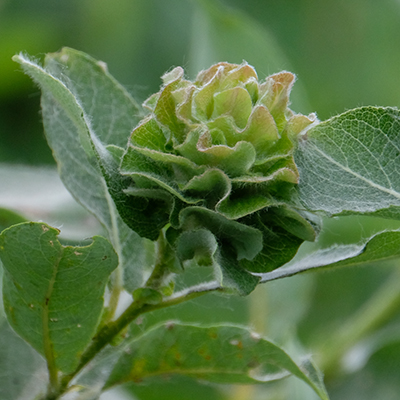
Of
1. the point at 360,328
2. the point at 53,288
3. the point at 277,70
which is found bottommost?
the point at 360,328

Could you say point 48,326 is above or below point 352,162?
below

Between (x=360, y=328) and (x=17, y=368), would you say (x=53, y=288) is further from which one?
(x=360, y=328)

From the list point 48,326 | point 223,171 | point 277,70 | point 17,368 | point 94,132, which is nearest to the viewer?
point 223,171

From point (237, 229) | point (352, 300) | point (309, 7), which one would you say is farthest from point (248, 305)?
point (309, 7)

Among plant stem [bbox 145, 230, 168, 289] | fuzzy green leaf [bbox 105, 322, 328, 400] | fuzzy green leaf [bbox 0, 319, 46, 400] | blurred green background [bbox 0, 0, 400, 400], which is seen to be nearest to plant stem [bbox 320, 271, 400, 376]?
blurred green background [bbox 0, 0, 400, 400]

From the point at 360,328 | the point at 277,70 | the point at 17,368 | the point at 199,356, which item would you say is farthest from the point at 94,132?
the point at 360,328

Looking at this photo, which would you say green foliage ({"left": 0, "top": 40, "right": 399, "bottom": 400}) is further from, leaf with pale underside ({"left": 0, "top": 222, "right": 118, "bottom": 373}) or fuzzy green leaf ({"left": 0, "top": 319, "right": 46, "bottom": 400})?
fuzzy green leaf ({"left": 0, "top": 319, "right": 46, "bottom": 400})

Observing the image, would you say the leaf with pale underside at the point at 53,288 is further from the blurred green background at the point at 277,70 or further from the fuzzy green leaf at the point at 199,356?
the blurred green background at the point at 277,70

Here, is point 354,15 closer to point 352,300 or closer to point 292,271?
point 352,300
